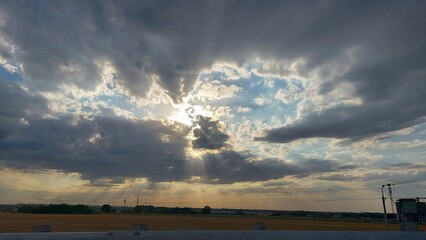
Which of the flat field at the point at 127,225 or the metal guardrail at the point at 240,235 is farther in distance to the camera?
the flat field at the point at 127,225

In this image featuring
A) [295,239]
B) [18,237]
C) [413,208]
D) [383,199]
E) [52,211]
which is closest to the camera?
[18,237]

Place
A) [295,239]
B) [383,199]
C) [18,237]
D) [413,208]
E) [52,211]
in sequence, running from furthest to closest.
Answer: [52,211], [383,199], [413,208], [295,239], [18,237]

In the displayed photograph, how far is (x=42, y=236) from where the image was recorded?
26.8ft

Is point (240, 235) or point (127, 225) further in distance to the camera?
point (127, 225)

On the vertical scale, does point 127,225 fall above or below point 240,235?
above

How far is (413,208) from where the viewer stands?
Answer: 74438mm

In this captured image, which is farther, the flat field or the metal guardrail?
the flat field

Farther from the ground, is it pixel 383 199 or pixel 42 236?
pixel 383 199

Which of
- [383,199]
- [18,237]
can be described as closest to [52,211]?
[383,199]

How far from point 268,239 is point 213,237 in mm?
1443

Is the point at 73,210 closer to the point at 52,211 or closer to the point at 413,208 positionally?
the point at 52,211

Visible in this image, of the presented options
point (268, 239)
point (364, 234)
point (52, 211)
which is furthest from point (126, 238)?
point (52, 211)

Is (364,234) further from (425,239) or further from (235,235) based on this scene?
(235,235)

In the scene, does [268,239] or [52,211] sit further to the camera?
[52,211]
